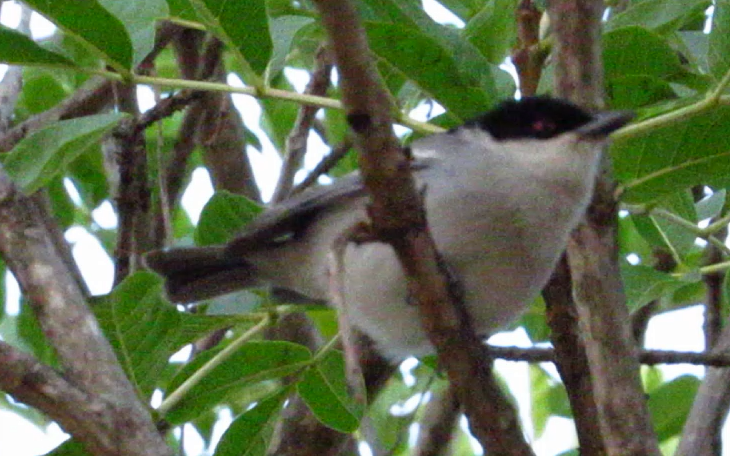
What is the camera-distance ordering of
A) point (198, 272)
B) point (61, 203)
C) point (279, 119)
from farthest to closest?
point (279, 119), point (61, 203), point (198, 272)

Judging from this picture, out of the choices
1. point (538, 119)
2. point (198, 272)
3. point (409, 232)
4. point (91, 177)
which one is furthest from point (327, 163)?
point (409, 232)

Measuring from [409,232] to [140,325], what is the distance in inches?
34.4

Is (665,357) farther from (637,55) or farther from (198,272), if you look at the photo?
(198,272)

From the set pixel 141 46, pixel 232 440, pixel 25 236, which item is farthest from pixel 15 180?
pixel 232 440

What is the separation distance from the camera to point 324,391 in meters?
3.13

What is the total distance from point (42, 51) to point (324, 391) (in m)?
0.98

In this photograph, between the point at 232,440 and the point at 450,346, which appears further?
the point at 232,440

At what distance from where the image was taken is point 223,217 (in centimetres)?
342

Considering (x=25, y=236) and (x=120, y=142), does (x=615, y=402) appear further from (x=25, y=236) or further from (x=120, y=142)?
(x=120, y=142)

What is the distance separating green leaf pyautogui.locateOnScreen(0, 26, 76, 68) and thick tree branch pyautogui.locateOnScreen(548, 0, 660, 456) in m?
1.02

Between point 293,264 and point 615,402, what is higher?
point 293,264

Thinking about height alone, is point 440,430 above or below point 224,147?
below

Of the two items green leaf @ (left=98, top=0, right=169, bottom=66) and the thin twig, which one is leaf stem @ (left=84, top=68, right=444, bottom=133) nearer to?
green leaf @ (left=98, top=0, right=169, bottom=66)

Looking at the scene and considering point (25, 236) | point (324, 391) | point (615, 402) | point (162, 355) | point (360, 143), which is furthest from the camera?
point (324, 391)
